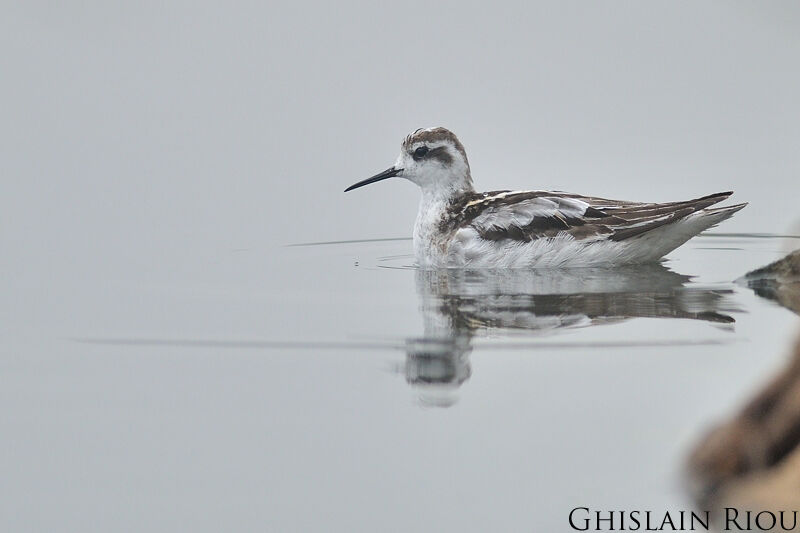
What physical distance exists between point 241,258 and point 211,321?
2.91 meters

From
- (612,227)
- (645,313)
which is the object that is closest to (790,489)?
(645,313)

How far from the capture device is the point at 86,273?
9688 mm

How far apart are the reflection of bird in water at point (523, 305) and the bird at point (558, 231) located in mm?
163

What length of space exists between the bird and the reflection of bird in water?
16 cm

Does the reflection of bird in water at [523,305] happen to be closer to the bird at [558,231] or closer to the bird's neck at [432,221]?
the bird at [558,231]

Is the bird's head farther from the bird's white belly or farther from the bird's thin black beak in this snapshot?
the bird's white belly

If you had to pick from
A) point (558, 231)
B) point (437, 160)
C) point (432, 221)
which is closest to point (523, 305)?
point (558, 231)

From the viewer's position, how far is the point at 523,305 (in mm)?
8023

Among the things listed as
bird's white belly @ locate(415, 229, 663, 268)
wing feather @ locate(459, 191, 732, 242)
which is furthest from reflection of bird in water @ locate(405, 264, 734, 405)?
wing feather @ locate(459, 191, 732, 242)

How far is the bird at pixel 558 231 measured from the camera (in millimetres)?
9922

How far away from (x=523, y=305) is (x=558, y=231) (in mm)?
2127

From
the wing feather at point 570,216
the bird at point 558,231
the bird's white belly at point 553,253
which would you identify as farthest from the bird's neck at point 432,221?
the bird's white belly at point 553,253

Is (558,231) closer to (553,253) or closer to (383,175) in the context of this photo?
(553,253)

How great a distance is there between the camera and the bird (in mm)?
9922
